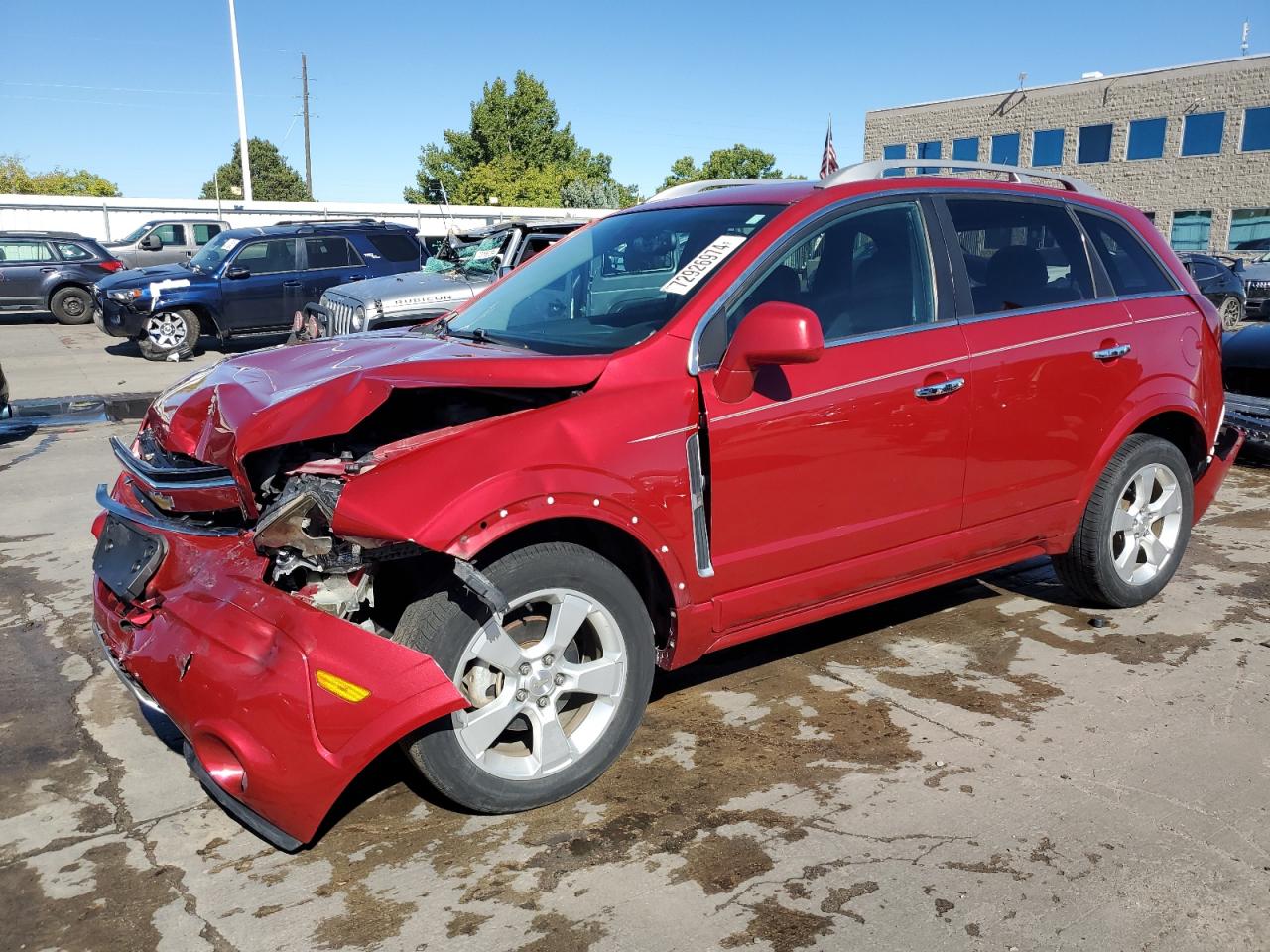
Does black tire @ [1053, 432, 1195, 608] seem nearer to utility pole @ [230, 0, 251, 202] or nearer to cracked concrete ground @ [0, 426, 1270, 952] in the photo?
cracked concrete ground @ [0, 426, 1270, 952]

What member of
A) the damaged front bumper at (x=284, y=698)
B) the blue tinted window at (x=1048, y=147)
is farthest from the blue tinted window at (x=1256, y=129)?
the damaged front bumper at (x=284, y=698)

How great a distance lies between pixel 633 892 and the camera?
2783 millimetres

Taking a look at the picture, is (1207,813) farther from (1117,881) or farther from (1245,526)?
(1245,526)

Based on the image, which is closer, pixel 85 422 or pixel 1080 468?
pixel 1080 468

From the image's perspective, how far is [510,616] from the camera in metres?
3.10

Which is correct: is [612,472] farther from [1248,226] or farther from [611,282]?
[1248,226]

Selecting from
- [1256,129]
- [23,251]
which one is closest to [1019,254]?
[23,251]

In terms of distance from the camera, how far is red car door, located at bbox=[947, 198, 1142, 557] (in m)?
4.04

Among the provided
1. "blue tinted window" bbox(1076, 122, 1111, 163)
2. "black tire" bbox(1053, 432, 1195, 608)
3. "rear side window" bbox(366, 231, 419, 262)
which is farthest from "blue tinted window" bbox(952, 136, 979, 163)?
"black tire" bbox(1053, 432, 1195, 608)

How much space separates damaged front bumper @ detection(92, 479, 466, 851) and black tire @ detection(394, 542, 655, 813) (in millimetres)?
130

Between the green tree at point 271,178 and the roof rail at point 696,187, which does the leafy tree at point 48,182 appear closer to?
the green tree at point 271,178

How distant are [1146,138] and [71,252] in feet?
127

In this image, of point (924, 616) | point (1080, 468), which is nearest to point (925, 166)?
point (1080, 468)

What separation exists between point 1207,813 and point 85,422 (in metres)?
9.93
